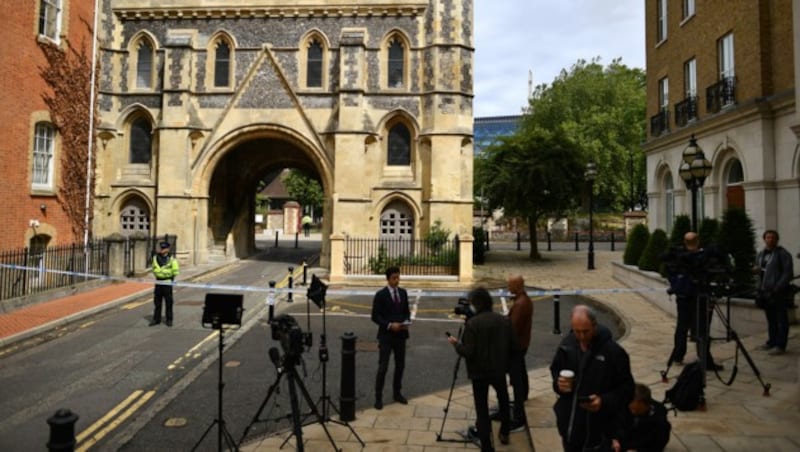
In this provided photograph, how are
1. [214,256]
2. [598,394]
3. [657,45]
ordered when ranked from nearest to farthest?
[598,394]
[657,45]
[214,256]

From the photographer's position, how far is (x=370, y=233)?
22.7 metres

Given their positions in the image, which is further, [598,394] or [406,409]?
[406,409]

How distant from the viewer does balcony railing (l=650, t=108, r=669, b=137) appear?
19172 millimetres

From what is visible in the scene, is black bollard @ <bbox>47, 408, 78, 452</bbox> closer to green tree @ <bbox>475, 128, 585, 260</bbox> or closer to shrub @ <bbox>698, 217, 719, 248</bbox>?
shrub @ <bbox>698, 217, 719, 248</bbox>

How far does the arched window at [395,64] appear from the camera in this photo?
77.3 ft

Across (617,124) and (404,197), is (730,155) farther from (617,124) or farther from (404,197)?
(617,124)

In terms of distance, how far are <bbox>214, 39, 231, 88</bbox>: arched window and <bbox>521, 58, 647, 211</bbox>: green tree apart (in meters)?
27.5

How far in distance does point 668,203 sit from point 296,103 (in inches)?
645

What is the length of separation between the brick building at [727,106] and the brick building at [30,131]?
1990cm

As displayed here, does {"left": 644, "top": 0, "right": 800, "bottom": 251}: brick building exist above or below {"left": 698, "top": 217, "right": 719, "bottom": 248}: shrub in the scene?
above

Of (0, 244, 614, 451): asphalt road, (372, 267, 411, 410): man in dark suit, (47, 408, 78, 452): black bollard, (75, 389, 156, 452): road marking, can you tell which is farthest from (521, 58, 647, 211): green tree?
(47, 408, 78, 452): black bollard

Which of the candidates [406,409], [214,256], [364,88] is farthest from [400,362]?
[214,256]

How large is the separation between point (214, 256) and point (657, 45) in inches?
862

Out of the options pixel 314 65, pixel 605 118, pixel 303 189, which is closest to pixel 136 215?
pixel 314 65
